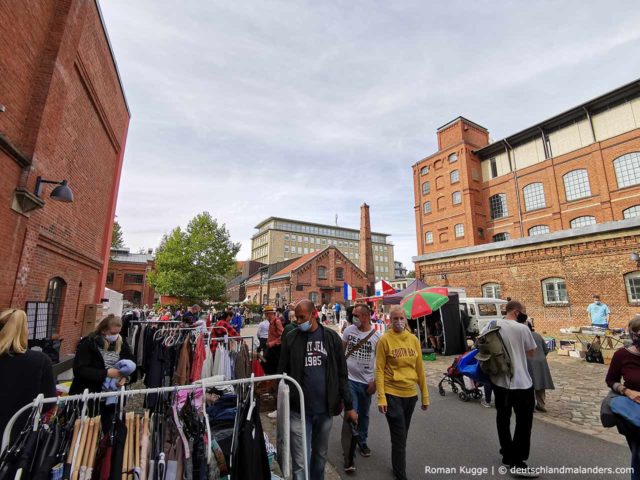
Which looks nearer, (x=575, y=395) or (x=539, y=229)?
(x=575, y=395)

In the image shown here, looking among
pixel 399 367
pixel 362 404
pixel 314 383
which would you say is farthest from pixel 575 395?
pixel 314 383

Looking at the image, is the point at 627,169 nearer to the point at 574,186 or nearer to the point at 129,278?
the point at 574,186

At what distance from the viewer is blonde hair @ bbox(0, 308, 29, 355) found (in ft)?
8.96

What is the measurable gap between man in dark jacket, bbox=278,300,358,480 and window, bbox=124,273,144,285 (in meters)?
52.5

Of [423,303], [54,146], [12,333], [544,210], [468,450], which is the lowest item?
[468,450]

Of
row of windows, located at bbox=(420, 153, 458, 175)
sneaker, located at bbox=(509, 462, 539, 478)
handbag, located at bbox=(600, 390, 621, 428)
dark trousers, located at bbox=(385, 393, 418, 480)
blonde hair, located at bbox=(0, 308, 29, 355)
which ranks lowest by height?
sneaker, located at bbox=(509, 462, 539, 478)

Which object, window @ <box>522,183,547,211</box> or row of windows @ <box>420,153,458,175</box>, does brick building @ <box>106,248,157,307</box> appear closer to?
row of windows @ <box>420,153,458,175</box>

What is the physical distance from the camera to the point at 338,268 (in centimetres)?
4531

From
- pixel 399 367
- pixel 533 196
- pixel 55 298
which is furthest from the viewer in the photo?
pixel 533 196

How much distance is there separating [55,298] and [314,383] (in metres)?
9.09

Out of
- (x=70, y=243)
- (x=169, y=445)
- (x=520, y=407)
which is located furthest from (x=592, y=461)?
(x=70, y=243)

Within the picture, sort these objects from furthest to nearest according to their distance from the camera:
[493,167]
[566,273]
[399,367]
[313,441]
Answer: [493,167]
[566,273]
[399,367]
[313,441]

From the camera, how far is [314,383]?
3381 millimetres

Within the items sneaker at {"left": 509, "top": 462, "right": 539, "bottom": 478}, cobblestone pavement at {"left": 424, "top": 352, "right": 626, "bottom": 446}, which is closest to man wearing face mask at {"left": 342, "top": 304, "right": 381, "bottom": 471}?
sneaker at {"left": 509, "top": 462, "right": 539, "bottom": 478}
